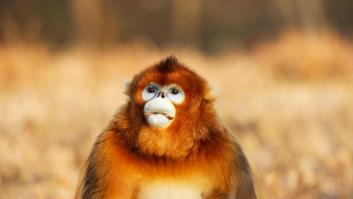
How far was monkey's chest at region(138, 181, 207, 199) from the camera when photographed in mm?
2865

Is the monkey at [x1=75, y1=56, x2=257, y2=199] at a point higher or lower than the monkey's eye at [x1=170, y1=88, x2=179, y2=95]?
lower

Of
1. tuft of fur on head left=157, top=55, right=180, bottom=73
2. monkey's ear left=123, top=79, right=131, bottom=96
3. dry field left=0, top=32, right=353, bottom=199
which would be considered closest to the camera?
tuft of fur on head left=157, top=55, right=180, bottom=73

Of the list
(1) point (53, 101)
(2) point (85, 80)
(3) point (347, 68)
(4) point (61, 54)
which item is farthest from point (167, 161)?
(4) point (61, 54)

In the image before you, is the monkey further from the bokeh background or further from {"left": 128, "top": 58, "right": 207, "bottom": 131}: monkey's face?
the bokeh background

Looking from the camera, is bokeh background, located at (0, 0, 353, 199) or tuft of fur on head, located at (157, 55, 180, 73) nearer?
tuft of fur on head, located at (157, 55, 180, 73)

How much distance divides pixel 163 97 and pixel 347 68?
719cm

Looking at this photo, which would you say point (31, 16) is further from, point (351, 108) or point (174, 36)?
point (351, 108)

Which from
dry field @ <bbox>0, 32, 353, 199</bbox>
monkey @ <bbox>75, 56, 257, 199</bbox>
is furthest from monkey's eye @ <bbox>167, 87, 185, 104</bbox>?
dry field @ <bbox>0, 32, 353, 199</bbox>

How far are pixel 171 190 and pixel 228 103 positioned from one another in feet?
15.7

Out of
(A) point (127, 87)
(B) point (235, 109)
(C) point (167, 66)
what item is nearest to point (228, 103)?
(B) point (235, 109)

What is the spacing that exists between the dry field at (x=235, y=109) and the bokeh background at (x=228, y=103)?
1cm

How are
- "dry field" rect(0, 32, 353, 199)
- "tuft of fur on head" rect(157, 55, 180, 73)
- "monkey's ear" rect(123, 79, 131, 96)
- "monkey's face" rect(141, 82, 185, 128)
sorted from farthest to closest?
"dry field" rect(0, 32, 353, 199), "monkey's ear" rect(123, 79, 131, 96), "tuft of fur on head" rect(157, 55, 180, 73), "monkey's face" rect(141, 82, 185, 128)

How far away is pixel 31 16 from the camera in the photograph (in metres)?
19.5

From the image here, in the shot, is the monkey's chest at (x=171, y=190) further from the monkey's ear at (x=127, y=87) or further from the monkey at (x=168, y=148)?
the monkey's ear at (x=127, y=87)
